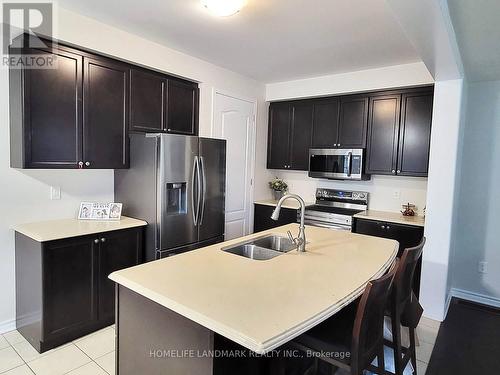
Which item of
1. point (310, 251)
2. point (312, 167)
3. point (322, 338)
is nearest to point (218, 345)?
point (322, 338)

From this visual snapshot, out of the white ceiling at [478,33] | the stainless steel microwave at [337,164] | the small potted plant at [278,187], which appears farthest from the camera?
the small potted plant at [278,187]

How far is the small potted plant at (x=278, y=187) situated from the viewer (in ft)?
15.8

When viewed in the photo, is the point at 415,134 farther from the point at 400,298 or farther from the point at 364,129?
the point at 400,298

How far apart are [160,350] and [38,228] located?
1.71 metres

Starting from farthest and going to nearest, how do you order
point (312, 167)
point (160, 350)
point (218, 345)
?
point (312, 167) → point (160, 350) → point (218, 345)

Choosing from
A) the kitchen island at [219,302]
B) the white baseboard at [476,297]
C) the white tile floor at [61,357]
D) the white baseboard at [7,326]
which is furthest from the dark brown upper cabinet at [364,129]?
the white baseboard at [7,326]

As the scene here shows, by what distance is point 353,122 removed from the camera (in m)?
3.94

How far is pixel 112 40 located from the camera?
2771 mm

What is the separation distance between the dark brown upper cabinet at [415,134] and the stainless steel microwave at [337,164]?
0.45 m

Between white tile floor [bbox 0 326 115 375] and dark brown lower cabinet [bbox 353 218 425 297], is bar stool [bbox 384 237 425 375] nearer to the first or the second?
dark brown lower cabinet [bbox 353 218 425 297]

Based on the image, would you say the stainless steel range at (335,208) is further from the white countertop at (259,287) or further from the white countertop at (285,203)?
the white countertop at (259,287)

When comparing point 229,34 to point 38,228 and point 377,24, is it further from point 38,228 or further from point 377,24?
point 38,228

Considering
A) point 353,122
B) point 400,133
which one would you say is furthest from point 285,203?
point 400,133

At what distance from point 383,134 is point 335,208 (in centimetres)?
112
